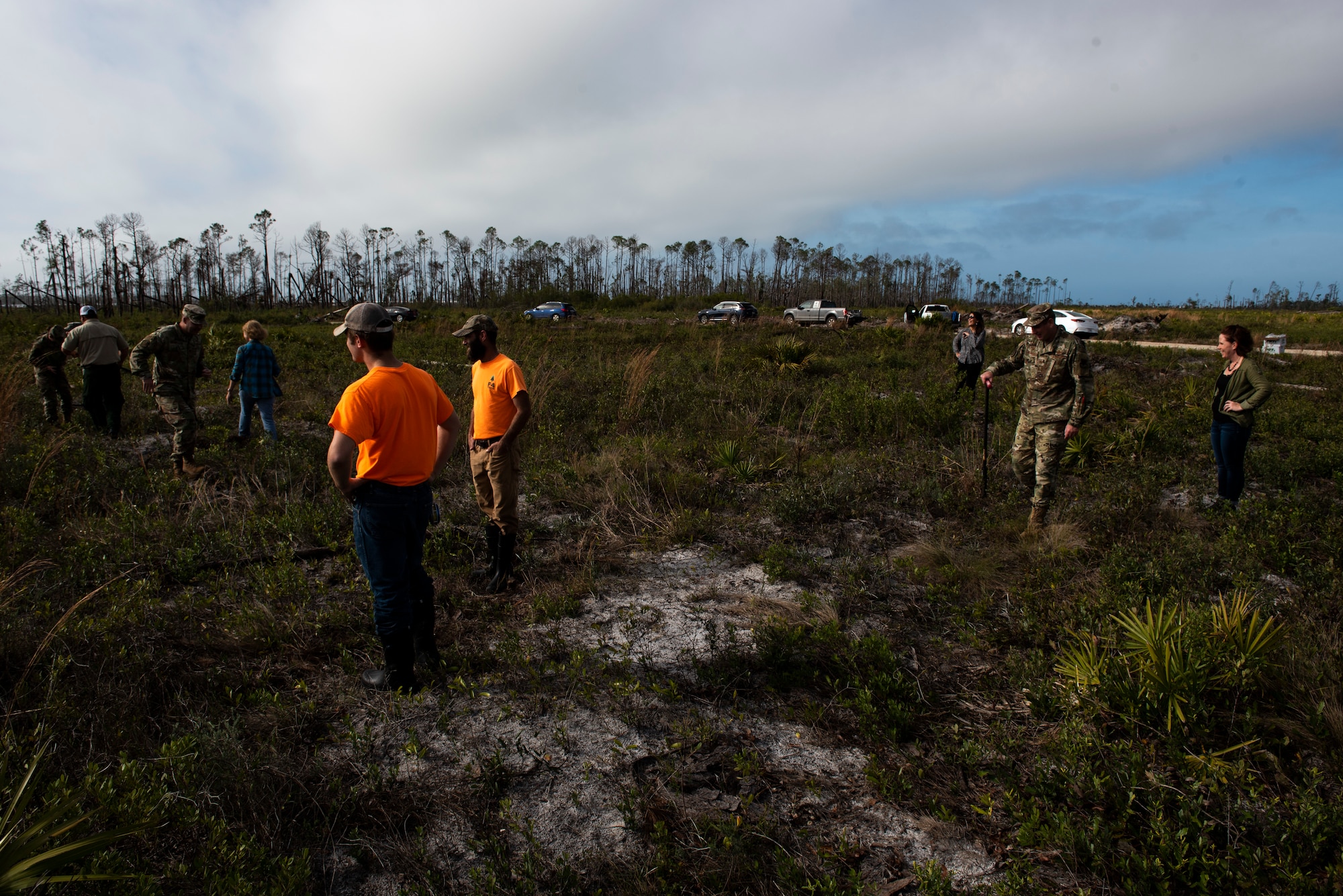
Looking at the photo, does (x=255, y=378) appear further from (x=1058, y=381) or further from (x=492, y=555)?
(x=1058, y=381)

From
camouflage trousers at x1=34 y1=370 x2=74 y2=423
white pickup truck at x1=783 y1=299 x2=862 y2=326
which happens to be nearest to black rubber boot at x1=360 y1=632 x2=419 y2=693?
camouflage trousers at x1=34 y1=370 x2=74 y2=423

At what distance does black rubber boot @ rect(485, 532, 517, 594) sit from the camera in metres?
4.39

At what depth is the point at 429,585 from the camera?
339 cm

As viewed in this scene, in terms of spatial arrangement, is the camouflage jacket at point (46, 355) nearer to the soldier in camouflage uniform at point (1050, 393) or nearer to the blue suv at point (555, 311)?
the soldier in camouflage uniform at point (1050, 393)

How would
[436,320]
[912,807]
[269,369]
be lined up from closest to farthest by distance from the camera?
1. [912,807]
2. [269,369]
3. [436,320]

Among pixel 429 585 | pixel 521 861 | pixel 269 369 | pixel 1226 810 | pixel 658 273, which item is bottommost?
pixel 521 861

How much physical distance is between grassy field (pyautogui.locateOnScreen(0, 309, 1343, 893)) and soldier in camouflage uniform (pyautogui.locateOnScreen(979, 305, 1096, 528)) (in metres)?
0.43

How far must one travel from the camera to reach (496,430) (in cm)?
421

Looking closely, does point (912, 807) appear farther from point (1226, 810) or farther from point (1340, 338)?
point (1340, 338)

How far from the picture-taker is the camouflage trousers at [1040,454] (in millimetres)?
5320

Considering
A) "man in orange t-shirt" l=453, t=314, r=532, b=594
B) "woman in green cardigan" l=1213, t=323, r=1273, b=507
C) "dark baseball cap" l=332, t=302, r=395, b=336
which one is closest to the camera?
"dark baseball cap" l=332, t=302, r=395, b=336

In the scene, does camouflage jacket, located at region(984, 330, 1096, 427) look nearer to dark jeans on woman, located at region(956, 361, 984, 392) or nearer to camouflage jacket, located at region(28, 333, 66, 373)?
dark jeans on woman, located at region(956, 361, 984, 392)

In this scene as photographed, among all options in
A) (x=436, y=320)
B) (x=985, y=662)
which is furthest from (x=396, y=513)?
(x=436, y=320)

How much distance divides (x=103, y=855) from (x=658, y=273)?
75727mm
